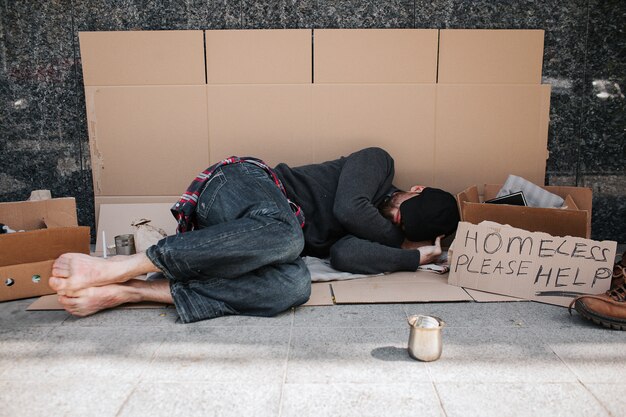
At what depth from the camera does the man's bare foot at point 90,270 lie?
1.71m

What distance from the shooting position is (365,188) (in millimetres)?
2332

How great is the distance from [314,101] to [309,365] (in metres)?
1.68

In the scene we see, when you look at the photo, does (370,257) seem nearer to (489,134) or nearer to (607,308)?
(607,308)

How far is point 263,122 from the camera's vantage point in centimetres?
278

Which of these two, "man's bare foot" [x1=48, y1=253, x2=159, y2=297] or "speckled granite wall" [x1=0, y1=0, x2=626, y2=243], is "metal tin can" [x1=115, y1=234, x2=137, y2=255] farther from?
"man's bare foot" [x1=48, y1=253, x2=159, y2=297]

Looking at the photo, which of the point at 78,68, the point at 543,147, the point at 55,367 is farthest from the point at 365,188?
the point at 78,68

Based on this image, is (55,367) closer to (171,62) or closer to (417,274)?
(417,274)

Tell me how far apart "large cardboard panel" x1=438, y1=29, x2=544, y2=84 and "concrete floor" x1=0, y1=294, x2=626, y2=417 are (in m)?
1.42

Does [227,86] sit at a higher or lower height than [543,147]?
higher

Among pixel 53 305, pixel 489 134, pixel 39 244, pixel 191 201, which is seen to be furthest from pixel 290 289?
pixel 489 134

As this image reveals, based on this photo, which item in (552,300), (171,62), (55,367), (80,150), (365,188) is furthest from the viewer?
(80,150)

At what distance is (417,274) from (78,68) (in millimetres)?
2285

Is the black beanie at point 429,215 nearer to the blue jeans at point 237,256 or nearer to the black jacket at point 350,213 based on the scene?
the black jacket at point 350,213

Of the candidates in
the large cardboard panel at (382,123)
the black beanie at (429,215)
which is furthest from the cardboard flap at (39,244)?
the black beanie at (429,215)
